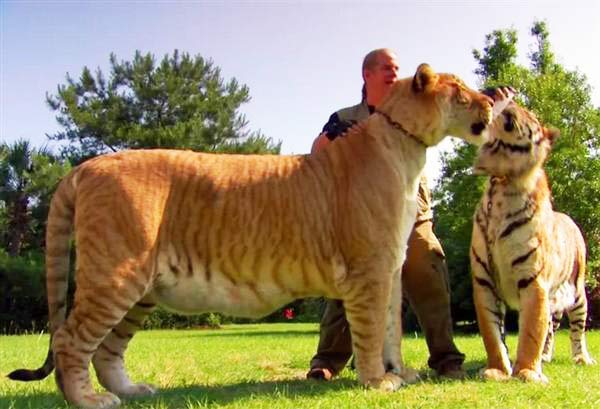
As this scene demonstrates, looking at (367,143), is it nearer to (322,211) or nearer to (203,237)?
(322,211)

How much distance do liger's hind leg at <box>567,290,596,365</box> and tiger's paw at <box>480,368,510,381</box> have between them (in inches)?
98.3

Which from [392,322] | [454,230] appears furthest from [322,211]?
[454,230]

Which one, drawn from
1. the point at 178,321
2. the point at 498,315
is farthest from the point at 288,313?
the point at 498,315

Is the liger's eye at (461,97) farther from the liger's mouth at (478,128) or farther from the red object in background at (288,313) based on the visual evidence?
the red object in background at (288,313)

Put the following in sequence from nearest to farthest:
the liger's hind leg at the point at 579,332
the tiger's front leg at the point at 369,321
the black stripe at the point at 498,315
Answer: the tiger's front leg at the point at 369,321 → the black stripe at the point at 498,315 → the liger's hind leg at the point at 579,332

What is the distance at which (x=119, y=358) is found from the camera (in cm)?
512

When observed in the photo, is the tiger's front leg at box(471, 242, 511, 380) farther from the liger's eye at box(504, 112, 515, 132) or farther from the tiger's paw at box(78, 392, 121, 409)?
the tiger's paw at box(78, 392, 121, 409)

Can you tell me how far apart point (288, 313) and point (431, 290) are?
31.9m

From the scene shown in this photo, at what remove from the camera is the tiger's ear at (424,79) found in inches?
188

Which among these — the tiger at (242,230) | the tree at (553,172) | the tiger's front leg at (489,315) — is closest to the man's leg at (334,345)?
the tiger's front leg at (489,315)

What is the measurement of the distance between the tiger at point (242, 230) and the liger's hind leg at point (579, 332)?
3583 millimetres

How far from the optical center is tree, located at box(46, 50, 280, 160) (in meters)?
33.9

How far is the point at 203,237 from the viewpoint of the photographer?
4520 millimetres

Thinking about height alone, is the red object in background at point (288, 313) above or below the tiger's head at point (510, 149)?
below
